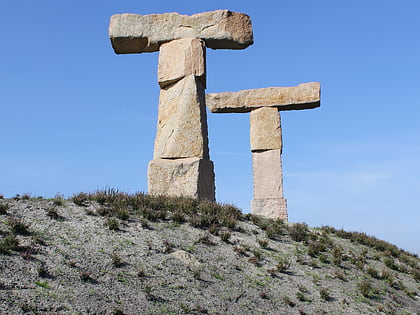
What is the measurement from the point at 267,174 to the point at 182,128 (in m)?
6.55

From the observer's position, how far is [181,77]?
10.8 m

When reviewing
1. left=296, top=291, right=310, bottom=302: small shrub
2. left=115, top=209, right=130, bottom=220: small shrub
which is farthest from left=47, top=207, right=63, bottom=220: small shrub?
left=296, top=291, right=310, bottom=302: small shrub

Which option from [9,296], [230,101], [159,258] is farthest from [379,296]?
[230,101]

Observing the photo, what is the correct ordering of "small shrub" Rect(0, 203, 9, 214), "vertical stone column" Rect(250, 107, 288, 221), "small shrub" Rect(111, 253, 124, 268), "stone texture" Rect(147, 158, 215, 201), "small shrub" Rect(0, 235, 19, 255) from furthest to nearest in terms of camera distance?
"vertical stone column" Rect(250, 107, 288, 221) → "stone texture" Rect(147, 158, 215, 201) → "small shrub" Rect(0, 203, 9, 214) → "small shrub" Rect(111, 253, 124, 268) → "small shrub" Rect(0, 235, 19, 255)

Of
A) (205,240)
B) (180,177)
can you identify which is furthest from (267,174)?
(205,240)

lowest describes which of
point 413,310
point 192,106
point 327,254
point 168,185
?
point 413,310

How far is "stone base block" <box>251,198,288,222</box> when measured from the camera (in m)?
15.7

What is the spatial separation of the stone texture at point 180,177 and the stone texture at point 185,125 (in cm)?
24

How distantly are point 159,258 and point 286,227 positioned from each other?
14.0 ft

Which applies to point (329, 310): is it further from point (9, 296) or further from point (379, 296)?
point (9, 296)

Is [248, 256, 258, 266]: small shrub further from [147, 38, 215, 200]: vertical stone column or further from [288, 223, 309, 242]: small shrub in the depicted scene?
[147, 38, 215, 200]: vertical stone column

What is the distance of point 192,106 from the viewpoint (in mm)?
10484

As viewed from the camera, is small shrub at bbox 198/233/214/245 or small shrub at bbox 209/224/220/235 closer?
small shrub at bbox 198/233/214/245

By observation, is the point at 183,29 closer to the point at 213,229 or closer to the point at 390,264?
the point at 213,229
